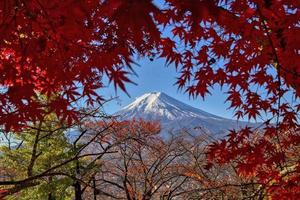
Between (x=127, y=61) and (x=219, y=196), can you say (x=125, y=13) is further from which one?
(x=219, y=196)

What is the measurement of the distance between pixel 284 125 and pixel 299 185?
2.95 feet

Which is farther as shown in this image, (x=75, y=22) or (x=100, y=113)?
(x=100, y=113)

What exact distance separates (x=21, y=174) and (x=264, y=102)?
13169mm

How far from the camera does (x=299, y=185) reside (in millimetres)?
5754

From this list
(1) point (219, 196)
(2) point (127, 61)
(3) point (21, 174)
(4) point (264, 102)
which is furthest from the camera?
(3) point (21, 174)

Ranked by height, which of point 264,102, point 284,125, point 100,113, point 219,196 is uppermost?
point 100,113

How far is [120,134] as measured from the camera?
2264 centimetres

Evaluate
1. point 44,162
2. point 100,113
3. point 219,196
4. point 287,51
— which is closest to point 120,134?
point 44,162

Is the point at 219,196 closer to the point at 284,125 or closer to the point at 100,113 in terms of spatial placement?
the point at 100,113

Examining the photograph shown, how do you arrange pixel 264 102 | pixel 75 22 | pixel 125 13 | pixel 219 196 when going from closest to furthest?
pixel 125 13 → pixel 75 22 → pixel 264 102 → pixel 219 196

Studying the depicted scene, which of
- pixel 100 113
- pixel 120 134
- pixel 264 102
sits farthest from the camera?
pixel 120 134

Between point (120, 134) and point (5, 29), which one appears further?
point (120, 134)

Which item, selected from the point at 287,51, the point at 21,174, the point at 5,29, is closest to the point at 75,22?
the point at 5,29

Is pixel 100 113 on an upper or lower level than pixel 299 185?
upper
